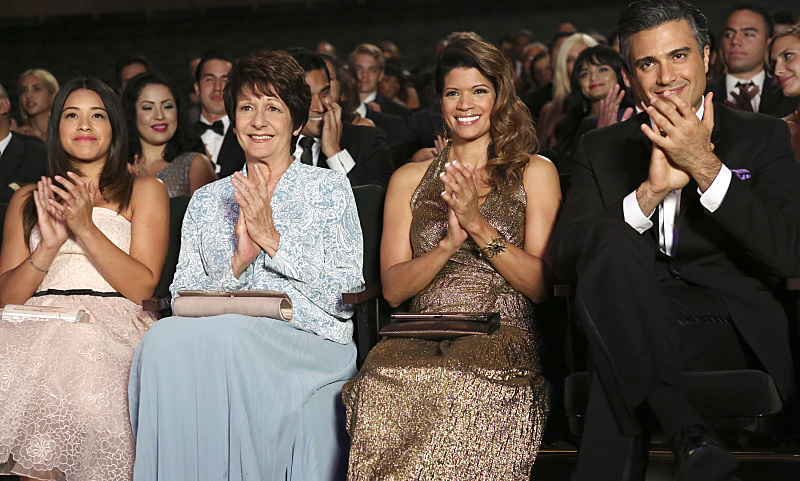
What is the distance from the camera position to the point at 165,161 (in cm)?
427

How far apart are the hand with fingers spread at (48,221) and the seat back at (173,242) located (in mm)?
405

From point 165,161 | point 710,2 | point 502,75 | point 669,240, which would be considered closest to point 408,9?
point 710,2

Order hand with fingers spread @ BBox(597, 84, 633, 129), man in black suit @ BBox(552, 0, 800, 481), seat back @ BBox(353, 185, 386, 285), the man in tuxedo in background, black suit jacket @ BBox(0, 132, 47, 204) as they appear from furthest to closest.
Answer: the man in tuxedo in background → black suit jacket @ BBox(0, 132, 47, 204) → hand with fingers spread @ BBox(597, 84, 633, 129) → seat back @ BBox(353, 185, 386, 285) → man in black suit @ BBox(552, 0, 800, 481)

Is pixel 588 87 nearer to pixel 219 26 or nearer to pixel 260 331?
pixel 260 331

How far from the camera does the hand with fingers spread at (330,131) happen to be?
4.18 m

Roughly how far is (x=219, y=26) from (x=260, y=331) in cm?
760

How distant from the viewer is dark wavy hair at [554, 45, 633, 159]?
445 cm

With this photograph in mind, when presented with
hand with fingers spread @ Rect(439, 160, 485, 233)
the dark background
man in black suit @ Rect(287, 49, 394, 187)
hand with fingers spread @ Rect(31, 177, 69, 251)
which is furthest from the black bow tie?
the dark background

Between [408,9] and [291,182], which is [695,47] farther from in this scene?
[408,9]

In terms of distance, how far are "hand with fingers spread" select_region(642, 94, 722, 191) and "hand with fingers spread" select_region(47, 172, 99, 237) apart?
177 cm

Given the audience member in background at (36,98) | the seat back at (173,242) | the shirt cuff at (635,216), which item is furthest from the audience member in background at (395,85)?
the shirt cuff at (635,216)

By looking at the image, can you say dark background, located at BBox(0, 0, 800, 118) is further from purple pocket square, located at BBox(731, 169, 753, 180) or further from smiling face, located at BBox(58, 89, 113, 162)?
purple pocket square, located at BBox(731, 169, 753, 180)

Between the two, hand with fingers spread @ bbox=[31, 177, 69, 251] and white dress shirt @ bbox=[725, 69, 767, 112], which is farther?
white dress shirt @ bbox=[725, 69, 767, 112]

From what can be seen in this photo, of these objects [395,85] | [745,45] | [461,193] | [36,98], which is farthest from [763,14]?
[36,98]
